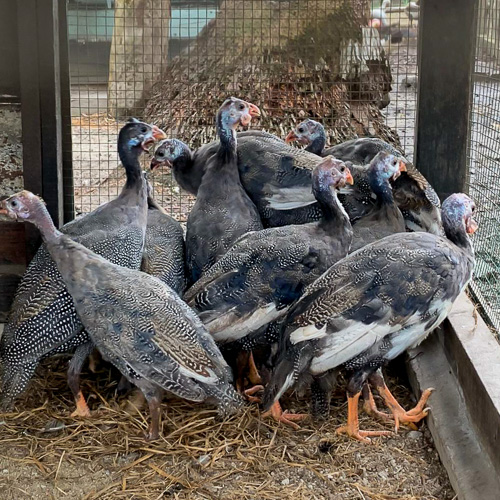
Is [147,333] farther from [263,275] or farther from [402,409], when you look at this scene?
[402,409]

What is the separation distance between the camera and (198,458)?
3.75m

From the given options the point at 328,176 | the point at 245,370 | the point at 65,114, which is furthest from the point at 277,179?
the point at 65,114

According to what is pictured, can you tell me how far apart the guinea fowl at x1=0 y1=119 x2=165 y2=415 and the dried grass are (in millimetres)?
204

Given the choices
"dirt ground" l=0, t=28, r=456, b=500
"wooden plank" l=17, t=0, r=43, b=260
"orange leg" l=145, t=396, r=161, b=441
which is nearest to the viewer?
"dirt ground" l=0, t=28, r=456, b=500

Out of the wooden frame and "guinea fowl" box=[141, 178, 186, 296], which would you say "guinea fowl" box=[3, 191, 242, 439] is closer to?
"guinea fowl" box=[141, 178, 186, 296]

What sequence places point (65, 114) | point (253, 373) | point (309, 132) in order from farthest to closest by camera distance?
point (309, 132), point (65, 114), point (253, 373)

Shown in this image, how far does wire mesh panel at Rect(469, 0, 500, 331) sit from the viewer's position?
452 centimetres

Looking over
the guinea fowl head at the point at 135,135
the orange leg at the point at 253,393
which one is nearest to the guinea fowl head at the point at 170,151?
the guinea fowl head at the point at 135,135

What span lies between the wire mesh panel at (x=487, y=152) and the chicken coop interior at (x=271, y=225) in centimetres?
2

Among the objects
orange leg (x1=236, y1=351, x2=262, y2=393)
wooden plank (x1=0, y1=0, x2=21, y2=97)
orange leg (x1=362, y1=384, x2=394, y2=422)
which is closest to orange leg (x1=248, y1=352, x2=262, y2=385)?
orange leg (x1=236, y1=351, x2=262, y2=393)

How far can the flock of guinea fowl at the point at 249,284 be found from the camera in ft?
12.4

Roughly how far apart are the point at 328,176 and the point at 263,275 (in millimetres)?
625

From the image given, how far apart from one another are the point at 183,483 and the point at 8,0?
9.03 feet

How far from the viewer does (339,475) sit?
11.9 feet
